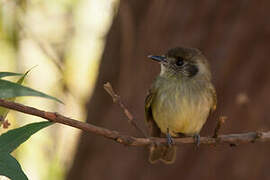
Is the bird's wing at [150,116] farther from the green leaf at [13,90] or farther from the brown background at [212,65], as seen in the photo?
the green leaf at [13,90]

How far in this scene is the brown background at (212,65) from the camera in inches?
185

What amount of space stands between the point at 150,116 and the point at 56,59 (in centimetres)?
126

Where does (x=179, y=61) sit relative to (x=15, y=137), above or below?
below

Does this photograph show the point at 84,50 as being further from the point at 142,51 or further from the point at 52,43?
the point at 142,51

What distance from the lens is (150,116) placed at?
172 inches

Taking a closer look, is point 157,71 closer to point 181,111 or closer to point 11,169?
point 181,111

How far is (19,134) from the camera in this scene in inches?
82.4

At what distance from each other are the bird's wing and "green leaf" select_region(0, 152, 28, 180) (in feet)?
7.66

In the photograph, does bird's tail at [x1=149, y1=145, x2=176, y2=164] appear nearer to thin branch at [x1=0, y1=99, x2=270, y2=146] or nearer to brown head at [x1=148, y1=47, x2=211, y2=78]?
brown head at [x1=148, y1=47, x2=211, y2=78]

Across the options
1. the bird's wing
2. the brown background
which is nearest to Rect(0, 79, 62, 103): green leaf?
the bird's wing

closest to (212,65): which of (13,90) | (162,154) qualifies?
(162,154)

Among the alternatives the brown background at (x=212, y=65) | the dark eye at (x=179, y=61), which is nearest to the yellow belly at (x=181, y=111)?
the dark eye at (x=179, y=61)

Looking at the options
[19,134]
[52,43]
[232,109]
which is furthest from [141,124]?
[19,134]

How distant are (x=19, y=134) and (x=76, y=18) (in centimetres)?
375
